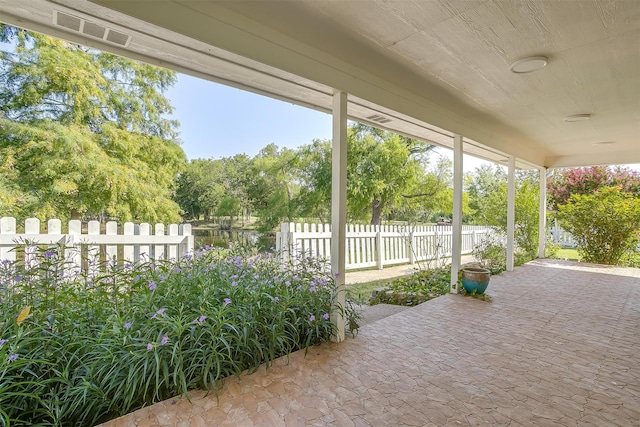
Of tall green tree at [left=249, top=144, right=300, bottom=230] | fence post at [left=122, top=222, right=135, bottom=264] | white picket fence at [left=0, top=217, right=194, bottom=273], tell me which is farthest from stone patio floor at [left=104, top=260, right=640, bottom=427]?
tall green tree at [left=249, top=144, right=300, bottom=230]

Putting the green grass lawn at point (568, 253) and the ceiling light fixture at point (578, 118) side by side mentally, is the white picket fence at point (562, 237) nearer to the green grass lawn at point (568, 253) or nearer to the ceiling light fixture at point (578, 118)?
the green grass lawn at point (568, 253)

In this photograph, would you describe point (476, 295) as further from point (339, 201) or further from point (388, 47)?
point (388, 47)

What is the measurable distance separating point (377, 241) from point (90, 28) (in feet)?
20.2

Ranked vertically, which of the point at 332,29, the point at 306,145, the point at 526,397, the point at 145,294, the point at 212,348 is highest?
the point at 306,145

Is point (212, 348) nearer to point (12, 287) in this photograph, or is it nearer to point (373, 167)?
point (12, 287)

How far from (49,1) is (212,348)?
2259 millimetres

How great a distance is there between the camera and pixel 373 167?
952cm

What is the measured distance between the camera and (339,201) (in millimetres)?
3020

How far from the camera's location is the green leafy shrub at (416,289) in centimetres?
469

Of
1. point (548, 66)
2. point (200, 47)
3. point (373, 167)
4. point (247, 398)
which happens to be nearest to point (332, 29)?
point (200, 47)

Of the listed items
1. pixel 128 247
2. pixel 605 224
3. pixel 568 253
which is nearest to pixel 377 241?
pixel 128 247

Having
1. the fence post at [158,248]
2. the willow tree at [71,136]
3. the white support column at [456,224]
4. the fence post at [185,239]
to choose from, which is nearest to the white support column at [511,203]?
the white support column at [456,224]

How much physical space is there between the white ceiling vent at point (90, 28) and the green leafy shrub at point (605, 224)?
32.0ft

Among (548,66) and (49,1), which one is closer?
(49,1)
